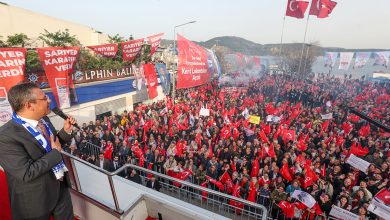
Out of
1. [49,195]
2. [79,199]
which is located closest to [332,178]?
[79,199]

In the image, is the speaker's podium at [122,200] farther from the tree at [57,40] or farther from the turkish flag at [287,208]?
the tree at [57,40]

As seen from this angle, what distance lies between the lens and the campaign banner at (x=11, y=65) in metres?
8.48

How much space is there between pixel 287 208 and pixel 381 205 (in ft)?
7.14

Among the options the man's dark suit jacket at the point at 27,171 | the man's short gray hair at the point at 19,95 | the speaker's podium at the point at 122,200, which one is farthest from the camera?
the speaker's podium at the point at 122,200

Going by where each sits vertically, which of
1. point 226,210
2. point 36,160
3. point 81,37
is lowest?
point 226,210

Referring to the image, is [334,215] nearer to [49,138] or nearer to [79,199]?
[79,199]

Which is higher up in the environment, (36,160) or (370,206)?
(36,160)

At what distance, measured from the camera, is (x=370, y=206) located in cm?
595

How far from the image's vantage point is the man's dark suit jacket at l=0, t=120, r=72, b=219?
6.27 ft

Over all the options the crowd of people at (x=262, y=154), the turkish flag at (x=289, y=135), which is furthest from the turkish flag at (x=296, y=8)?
the turkish flag at (x=289, y=135)

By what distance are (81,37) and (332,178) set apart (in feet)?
78.2

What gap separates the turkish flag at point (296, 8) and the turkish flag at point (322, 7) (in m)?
1.49

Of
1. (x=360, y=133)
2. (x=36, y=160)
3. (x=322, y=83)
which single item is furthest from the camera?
(x=322, y=83)

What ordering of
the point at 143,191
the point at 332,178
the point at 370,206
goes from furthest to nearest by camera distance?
the point at 332,178, the point at 370,206, the point at 143,191
